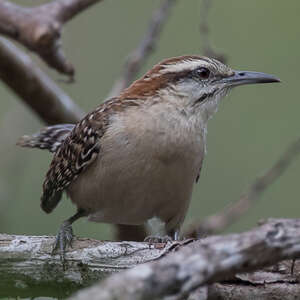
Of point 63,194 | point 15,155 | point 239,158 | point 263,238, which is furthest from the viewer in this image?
point 239,158

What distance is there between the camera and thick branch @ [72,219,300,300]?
1792 millimetres

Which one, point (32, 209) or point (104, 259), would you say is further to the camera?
point (32, 209)

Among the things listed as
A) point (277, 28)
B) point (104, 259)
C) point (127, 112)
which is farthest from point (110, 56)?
point (104, 259)

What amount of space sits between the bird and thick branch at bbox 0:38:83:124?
0.80 m

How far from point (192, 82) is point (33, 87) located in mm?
1443

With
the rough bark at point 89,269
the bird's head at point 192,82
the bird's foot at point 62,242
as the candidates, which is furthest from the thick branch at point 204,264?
the bird's head at point 192,82

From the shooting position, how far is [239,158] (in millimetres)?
6215

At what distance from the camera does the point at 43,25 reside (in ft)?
14.2

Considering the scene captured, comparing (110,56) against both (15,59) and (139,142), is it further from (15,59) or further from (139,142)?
(139,142)

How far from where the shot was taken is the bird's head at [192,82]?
13.8 feet

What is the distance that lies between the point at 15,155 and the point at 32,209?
2.47 ft

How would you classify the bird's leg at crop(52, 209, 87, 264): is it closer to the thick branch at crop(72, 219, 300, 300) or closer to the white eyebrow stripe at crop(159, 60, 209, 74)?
the white eyebrow stripe at crop(159, 60, 209, 74)

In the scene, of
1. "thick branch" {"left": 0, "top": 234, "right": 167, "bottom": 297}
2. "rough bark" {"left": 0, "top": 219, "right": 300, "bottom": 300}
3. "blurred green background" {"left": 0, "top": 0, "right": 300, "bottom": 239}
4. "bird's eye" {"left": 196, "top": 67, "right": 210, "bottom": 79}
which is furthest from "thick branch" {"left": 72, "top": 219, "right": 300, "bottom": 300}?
"blurred green background" {"left": 0, "top": 0, "right": 300, "bottom": 239}

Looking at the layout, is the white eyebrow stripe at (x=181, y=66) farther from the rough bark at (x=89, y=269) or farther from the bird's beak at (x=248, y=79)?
the rough bark at (x=89, y=269)
